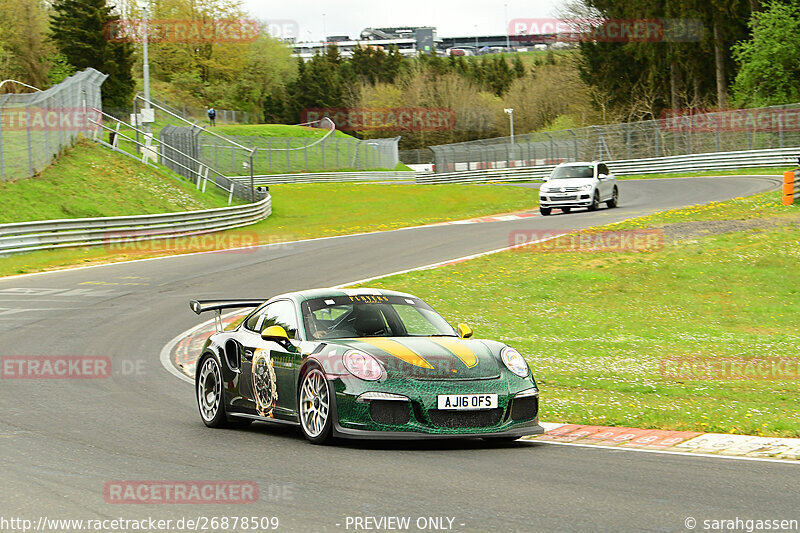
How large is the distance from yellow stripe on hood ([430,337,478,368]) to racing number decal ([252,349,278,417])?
1541 millimetres

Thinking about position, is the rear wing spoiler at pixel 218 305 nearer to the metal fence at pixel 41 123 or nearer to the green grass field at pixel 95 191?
the green grass field at pixel 95 191

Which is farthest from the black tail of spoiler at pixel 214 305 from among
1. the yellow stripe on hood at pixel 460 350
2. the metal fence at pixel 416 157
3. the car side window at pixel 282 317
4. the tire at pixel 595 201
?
the metal fence at pixel 416 157

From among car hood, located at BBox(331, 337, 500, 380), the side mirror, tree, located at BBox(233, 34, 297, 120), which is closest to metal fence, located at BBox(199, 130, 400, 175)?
tree, located at BBox(233, 34, 297, 120)

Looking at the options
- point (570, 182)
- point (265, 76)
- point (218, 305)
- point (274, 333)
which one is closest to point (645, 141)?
point (570, 182)

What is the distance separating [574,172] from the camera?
36.7 m

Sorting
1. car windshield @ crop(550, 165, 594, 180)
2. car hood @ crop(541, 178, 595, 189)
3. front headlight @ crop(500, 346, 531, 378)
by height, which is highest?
car windshield @ crop(550, 165, 594, 180)

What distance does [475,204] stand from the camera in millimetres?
46062

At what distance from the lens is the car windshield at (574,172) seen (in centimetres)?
3656

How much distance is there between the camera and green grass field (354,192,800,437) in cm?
1045

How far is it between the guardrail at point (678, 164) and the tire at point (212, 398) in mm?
44123

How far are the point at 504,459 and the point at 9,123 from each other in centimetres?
2761

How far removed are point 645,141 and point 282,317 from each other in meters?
51.4

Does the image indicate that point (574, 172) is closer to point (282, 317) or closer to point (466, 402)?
point (282, 317)

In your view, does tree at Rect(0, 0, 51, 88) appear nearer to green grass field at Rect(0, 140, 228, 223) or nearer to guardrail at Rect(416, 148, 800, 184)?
guardrail at Rect(416, 148, 800, 184)
